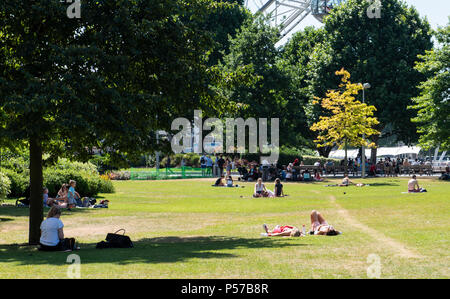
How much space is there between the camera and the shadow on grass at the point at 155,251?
492 inches

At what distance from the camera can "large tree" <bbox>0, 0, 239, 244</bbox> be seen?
14656 millimetres

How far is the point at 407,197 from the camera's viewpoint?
28.6 meters

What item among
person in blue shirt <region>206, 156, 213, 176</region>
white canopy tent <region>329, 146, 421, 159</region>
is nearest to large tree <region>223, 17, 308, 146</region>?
person in blue shirt <region>206, 156, 213, 176</region>

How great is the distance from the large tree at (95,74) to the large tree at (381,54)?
43040 mm

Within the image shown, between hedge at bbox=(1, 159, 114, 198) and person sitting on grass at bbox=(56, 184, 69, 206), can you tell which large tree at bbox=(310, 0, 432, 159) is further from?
person sitting on grass at bbox=(56, 184, 69, 206)

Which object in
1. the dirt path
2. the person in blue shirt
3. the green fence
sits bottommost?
the dirt path

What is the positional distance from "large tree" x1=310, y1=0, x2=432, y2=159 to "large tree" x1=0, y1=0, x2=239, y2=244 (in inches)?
1694

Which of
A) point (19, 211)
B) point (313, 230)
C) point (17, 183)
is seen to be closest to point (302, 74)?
point (17, 183)

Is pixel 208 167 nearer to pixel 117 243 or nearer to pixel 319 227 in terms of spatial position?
pixel 319 227

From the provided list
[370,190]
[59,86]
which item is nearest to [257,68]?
[370,190]

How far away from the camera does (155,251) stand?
556 inches

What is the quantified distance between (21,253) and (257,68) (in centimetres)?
4213
